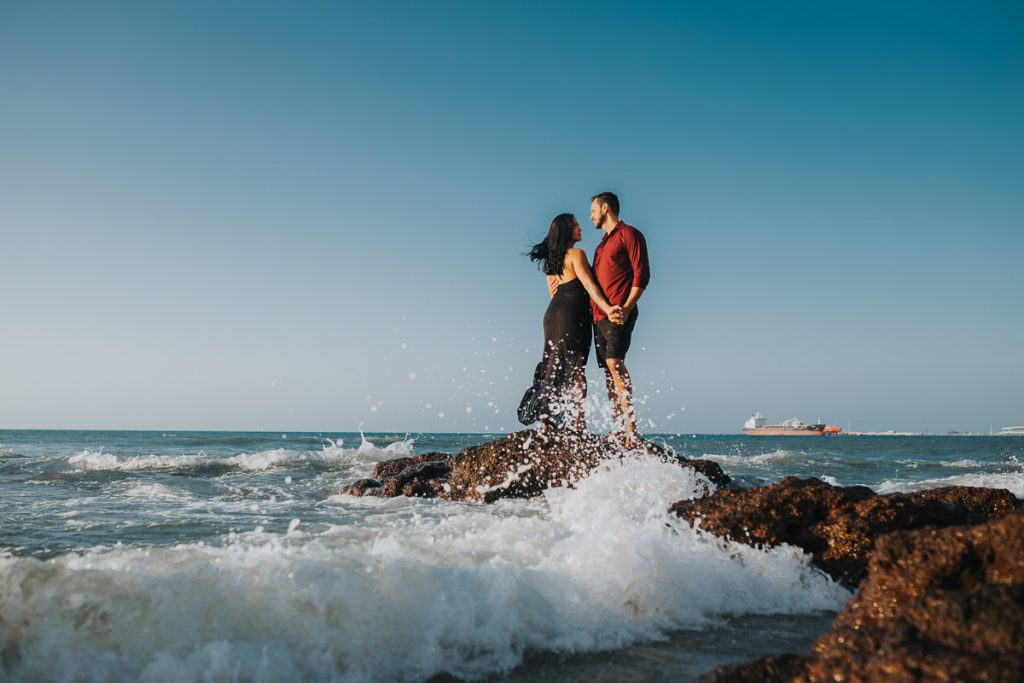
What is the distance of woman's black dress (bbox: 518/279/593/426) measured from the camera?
7398mm

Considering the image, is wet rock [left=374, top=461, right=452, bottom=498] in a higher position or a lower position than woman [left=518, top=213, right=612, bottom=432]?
lower

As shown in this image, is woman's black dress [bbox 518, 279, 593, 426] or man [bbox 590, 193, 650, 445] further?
woman's black dress [bbox 518, 279, 593, 426]

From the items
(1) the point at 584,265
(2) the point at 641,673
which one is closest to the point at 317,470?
(1) the point at 584,265

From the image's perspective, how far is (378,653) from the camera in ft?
9.33

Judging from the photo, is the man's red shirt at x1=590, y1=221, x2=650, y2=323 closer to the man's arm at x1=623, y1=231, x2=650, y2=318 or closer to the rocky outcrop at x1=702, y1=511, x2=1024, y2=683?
the man's arm at x1=623, y1=231, x2=650, y2=318

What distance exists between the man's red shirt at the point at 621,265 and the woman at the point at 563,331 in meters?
0.18

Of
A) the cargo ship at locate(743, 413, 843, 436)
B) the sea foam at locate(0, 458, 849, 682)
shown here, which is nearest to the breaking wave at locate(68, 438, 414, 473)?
the sea foam at locate(0, 458, 849, 682)

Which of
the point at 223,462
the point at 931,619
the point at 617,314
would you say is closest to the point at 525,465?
the point at 617,314

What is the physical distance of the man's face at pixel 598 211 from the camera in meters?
7.48

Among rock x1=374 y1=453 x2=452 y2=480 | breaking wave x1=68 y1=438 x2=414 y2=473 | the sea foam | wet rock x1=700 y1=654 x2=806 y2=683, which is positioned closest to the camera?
wet rock x1=700 y1=654 x2=806 y2=683

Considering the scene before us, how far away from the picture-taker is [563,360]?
7.42 meters

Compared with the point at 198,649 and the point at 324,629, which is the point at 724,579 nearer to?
the point at 324,629

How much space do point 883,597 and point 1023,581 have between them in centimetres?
40

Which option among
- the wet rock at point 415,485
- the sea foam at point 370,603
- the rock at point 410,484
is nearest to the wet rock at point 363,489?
the rock at point 410,484
